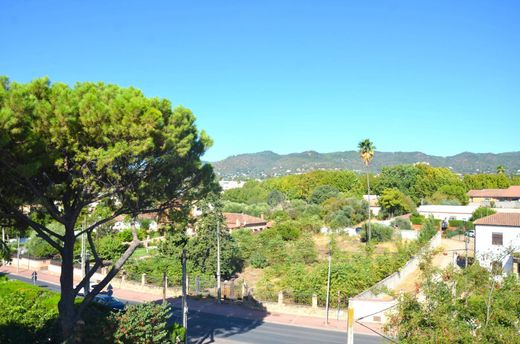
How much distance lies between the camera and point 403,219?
61.8 m

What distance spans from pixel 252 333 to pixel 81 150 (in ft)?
50.2

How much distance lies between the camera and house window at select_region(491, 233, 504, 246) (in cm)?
3553

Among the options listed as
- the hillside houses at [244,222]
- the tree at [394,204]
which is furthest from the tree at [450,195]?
the hillside houses at [244,222]

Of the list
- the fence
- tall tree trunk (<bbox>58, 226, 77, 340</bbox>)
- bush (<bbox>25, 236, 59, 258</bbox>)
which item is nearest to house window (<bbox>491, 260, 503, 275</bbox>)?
the fence

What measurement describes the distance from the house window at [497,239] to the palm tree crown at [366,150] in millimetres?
24021

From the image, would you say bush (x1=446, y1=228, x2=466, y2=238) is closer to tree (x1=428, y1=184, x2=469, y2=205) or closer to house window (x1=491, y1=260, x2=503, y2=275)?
tree (x1=428, y1=184, x2=469, y2=205)

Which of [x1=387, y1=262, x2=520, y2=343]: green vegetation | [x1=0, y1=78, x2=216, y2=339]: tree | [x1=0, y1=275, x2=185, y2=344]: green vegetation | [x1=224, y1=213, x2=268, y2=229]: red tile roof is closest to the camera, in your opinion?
[x1=387, y1=262, x2=520, y2=343]: green vegetation

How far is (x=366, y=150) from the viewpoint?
194 feet

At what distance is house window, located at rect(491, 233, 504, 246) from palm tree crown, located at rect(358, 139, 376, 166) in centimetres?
2402

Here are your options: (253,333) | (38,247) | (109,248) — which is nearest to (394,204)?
(109,248)

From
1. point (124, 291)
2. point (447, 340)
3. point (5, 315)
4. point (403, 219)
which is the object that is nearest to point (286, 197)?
point (403, 219)

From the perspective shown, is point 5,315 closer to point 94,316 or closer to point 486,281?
point 94,316

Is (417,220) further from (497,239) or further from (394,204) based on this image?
(497,239)

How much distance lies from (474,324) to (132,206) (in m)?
11.6
